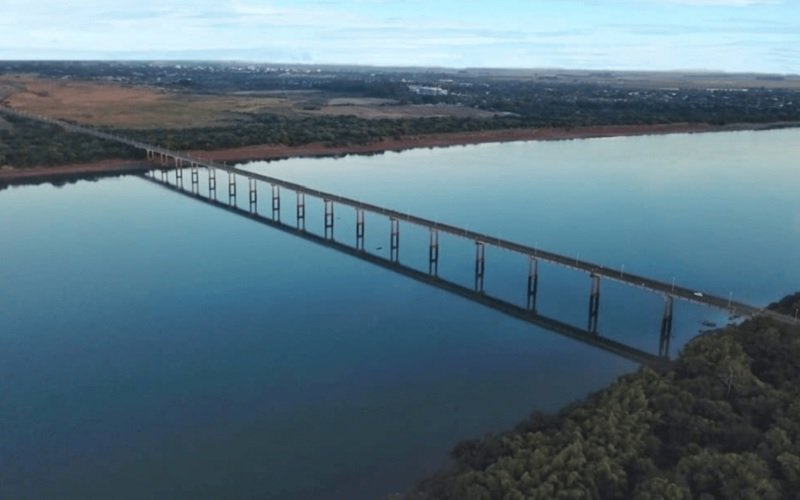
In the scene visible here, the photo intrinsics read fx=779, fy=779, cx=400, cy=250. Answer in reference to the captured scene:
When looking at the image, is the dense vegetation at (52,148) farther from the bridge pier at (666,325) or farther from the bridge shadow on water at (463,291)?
the bridge pier at (666,325)

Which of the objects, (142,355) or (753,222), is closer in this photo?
(142,355)

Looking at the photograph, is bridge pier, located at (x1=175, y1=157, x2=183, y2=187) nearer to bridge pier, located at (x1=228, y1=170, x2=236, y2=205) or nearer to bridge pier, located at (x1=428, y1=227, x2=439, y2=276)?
bridge pier, located at (x1=228, y1=170, x2=236, y2=205)

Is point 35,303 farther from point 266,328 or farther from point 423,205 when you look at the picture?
point 423,205

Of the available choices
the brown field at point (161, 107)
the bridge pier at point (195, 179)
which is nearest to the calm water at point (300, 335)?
the bridge pier at point (195, 179)

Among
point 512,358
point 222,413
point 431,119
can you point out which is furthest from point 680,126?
point 222,413

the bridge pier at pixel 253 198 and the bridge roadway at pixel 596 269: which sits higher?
the bridge roadway at pixel 596 269
